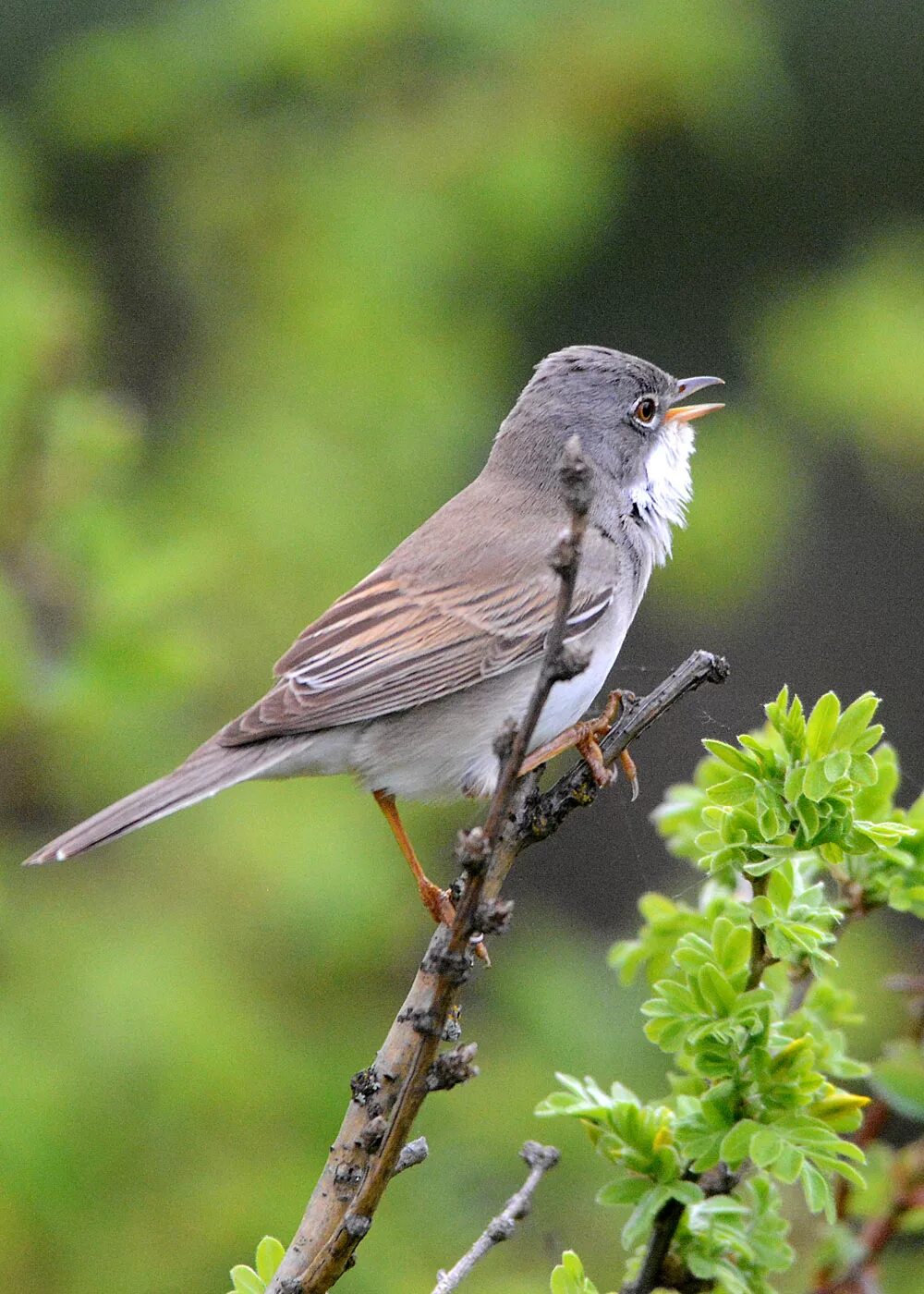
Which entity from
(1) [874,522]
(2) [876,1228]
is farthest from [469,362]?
(1) [874,522]

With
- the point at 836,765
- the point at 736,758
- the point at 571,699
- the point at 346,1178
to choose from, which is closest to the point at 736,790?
the point at 736,758

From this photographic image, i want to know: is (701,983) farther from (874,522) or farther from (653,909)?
(874,522)

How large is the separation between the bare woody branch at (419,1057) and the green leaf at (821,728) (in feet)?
1.08

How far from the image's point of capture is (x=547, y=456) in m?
3.87

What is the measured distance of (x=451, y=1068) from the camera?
1.68 meters

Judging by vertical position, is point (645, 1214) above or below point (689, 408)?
below

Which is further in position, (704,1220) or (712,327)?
(712,327)

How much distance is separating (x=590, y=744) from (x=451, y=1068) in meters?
0.96

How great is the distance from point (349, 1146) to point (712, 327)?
9.48m

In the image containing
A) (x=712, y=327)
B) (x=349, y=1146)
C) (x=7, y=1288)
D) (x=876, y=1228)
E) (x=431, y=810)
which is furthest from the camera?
(x=712, y=327)

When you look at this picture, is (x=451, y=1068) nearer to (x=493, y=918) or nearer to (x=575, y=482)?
(x=493, y=918)

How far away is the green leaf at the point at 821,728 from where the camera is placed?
1837 millimetres

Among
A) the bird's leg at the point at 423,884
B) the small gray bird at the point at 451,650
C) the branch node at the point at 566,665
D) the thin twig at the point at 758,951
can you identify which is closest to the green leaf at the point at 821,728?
the thin twig at the point at 758,951

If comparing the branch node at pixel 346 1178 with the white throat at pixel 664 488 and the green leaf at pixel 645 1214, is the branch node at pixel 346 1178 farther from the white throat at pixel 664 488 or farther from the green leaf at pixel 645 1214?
the white throat at pixel 664 488
